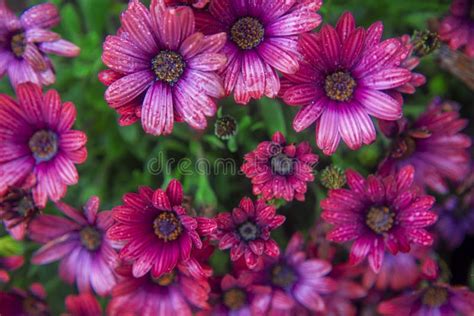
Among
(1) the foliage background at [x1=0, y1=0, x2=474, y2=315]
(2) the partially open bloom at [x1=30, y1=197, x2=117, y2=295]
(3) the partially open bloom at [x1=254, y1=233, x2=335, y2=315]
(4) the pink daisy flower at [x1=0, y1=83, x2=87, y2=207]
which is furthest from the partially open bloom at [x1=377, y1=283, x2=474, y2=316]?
(4) the pink daisy flower at [x1=0, y1=83, x2=87, y2=207]

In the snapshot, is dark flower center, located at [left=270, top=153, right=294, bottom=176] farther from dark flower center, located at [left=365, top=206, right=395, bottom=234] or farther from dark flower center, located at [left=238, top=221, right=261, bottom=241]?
dark flower center, located at [left=365, top=206, right=395, bottom=234]

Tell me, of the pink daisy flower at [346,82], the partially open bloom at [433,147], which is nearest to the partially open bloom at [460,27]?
the partially open bloom at [433,147]

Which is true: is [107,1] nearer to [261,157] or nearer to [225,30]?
[225,30]

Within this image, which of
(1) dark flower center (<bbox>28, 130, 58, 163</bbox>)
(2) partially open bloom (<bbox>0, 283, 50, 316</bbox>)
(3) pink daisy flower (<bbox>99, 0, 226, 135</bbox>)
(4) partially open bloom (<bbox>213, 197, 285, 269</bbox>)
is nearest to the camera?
(3) pink daisy flower (<bbox>99, 0, 226, 135</bbox>)

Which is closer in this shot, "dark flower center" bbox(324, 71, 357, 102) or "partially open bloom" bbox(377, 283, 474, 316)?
"dark flower center" bbox(324, 71, 357, 102)

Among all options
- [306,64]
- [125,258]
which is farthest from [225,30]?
[125,258]

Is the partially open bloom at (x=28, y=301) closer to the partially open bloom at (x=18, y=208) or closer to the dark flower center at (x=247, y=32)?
the partially open bloom at (x=18, y=208)

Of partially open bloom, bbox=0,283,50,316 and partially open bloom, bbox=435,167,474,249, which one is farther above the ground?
partially open bloom, bbox=435,167,474,249

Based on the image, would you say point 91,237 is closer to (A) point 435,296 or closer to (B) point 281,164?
(B) point 281,164
